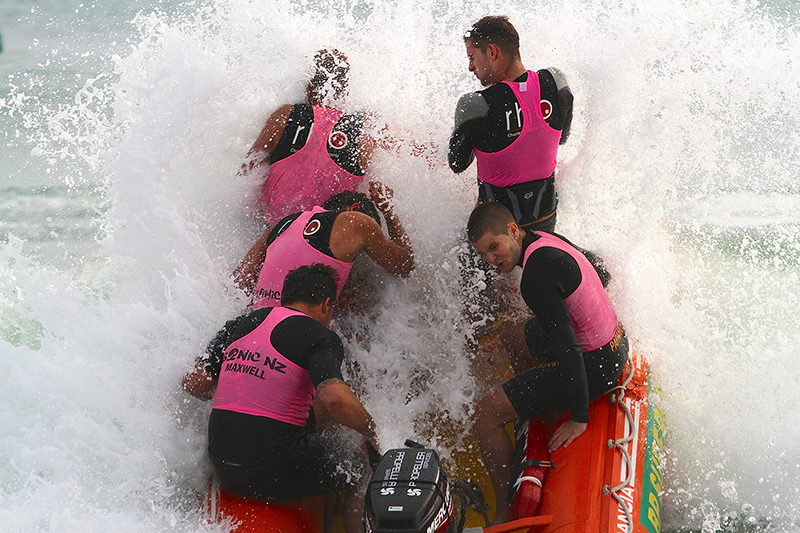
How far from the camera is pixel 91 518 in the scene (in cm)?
230

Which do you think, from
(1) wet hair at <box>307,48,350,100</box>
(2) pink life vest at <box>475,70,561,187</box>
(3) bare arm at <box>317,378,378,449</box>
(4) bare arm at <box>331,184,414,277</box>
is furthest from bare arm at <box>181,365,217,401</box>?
(1) wet hair at <box>307,48,350,100</box>

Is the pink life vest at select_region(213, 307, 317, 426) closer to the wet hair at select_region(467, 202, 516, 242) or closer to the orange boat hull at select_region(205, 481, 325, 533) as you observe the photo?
the orange boat hull at select_region(205, 481, 325, 533)

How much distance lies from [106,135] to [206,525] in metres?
2.78

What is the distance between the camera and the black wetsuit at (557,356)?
2.39 metres

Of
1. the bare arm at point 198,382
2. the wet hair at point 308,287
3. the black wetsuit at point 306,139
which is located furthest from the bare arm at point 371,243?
the bare arm at point 198,382

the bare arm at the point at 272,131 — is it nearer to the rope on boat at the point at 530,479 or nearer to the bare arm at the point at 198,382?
the bare arm at the point at 198,382

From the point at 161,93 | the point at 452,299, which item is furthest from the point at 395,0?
the point at 452,299

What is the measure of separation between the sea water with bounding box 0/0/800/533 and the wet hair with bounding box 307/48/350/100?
0.15 metres

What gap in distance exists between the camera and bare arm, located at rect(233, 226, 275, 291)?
328cm

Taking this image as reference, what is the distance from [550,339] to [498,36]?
1.53 metres

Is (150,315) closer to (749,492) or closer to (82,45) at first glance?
(749,492)

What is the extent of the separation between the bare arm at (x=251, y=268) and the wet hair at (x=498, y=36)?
1.43 m

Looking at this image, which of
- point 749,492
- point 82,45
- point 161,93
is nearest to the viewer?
point 749,492

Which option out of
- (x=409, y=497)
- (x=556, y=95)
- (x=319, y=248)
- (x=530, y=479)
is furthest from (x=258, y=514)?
(x=556, y=95)
